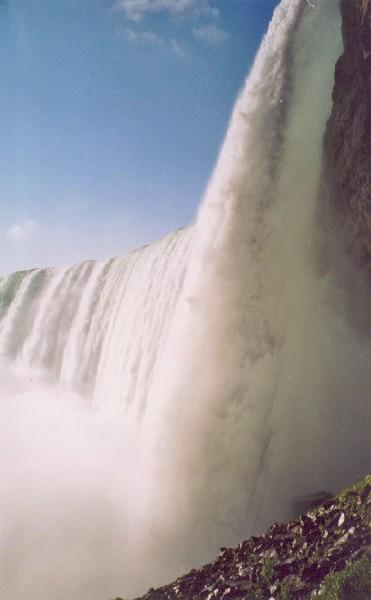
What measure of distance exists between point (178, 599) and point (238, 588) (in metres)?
0.99

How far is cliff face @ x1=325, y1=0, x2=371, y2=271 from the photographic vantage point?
406 inches

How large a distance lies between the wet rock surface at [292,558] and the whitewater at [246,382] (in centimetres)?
271

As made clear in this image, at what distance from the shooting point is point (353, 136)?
10797 mm

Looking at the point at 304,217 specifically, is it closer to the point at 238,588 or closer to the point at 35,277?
the point at 238,588

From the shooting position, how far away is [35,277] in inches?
1041

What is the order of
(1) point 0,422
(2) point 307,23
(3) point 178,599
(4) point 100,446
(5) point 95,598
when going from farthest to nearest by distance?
(1) point 0,422 < (4) point 100,446 < (2) point 307,23 < (5) point 95,598 < (3) point 178,599

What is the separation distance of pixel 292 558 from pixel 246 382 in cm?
A: 494

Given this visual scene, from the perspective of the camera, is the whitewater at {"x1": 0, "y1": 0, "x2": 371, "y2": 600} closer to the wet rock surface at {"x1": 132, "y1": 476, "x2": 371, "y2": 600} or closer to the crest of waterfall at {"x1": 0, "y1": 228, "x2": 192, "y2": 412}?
the crest of waterfall at {"x1": 0, "y1": 228, "x2": 192, "y2": 412}

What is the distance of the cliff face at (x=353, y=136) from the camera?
1032 cm

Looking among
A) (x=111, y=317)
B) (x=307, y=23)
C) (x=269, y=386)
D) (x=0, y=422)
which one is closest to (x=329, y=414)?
(x=269, y=386)

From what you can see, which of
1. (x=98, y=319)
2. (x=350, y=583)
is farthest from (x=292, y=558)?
(x=98, y=319)

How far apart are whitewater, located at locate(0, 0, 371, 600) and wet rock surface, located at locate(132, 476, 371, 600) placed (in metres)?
2.71

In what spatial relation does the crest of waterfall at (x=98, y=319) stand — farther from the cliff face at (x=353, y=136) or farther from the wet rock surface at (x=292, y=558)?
the wet rock surface at (x=292, y=558)

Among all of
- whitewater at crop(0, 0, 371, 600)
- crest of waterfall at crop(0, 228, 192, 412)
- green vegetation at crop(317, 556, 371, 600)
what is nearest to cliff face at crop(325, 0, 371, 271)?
whitewater at crop(0, 0, 371, 600)
